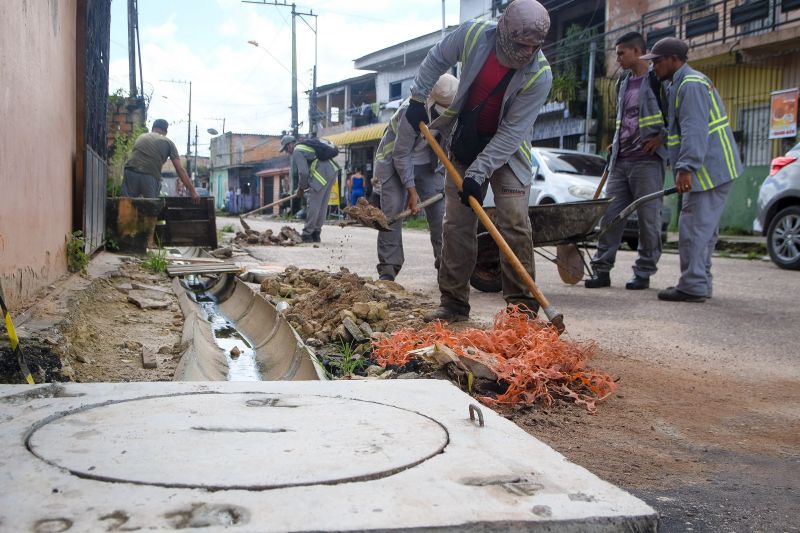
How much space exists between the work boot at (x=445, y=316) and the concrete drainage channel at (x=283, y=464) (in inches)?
90.3

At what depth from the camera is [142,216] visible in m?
8.49

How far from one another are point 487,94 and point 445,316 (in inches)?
53.4

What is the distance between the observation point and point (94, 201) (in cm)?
721

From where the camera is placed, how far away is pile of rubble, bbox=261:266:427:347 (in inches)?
177

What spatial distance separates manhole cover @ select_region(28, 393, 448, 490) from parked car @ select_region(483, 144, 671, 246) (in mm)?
9078

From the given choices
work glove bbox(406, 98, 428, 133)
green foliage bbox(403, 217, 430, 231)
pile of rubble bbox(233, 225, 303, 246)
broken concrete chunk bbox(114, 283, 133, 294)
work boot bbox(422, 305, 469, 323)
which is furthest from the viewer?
green foliage bbox(403, 217, 430, 231)

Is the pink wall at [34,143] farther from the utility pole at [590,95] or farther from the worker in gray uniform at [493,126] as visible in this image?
the utility pole at [590,95]

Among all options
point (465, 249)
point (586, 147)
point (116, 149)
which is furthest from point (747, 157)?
point (465, 249)

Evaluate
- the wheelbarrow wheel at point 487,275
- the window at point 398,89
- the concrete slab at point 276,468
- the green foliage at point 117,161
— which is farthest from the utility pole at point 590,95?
the concrete slab at point 276,468

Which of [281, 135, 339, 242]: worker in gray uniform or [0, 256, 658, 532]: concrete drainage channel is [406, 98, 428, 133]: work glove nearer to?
[0, 256, 658, 532]: concrete drainage channel

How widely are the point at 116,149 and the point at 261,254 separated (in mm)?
3211

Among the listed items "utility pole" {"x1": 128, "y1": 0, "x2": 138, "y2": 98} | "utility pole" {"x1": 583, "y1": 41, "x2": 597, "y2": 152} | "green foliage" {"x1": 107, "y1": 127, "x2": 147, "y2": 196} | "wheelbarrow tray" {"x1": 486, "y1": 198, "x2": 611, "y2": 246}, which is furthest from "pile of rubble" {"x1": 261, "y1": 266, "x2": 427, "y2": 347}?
"utility pole" {"x1": 583, "y1": 41, "x2": 597, "y2": 152}

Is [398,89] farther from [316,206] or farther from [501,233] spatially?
[501,233]

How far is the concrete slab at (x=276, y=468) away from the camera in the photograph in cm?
139
